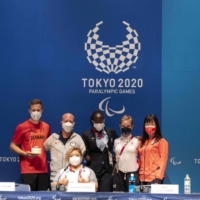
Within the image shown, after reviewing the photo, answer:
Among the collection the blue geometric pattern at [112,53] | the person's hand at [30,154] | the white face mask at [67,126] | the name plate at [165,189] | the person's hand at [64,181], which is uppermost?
the blue geometric pattern at [112,53]

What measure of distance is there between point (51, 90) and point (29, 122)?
0.79m

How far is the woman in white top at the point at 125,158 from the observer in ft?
22.0

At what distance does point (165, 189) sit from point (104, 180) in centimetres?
167

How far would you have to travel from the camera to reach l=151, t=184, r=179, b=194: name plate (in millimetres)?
5316

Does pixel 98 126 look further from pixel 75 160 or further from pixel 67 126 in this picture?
pixel 75 160

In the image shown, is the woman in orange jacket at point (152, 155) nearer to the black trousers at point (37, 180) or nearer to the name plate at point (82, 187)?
the name plate at point (82, 187)

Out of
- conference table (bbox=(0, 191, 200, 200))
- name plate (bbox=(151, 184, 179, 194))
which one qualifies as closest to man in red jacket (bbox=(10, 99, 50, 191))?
conference table (bbox=(0, 191, 200, 200))

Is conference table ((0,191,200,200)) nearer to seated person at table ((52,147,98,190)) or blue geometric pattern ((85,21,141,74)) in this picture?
seated person at table ((52,147,98,190))

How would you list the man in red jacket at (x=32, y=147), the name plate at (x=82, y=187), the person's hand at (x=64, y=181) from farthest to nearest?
1. the man in red jacket at (x=32, y=147)
2. the person's hand at (x=64, y=181)
3. the name plate at (x=82, y=187)

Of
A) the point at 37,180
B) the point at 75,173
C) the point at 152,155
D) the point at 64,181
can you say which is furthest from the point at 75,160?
the point at 37,180

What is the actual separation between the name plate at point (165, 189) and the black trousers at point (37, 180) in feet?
7.20

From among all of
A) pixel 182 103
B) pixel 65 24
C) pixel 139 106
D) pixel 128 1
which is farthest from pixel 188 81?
pixel 65 24

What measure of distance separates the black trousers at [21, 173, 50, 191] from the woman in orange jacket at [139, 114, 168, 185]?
4.61 feet

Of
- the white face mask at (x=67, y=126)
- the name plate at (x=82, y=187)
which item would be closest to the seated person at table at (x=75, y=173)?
the name plate at (x=82, y=187)
